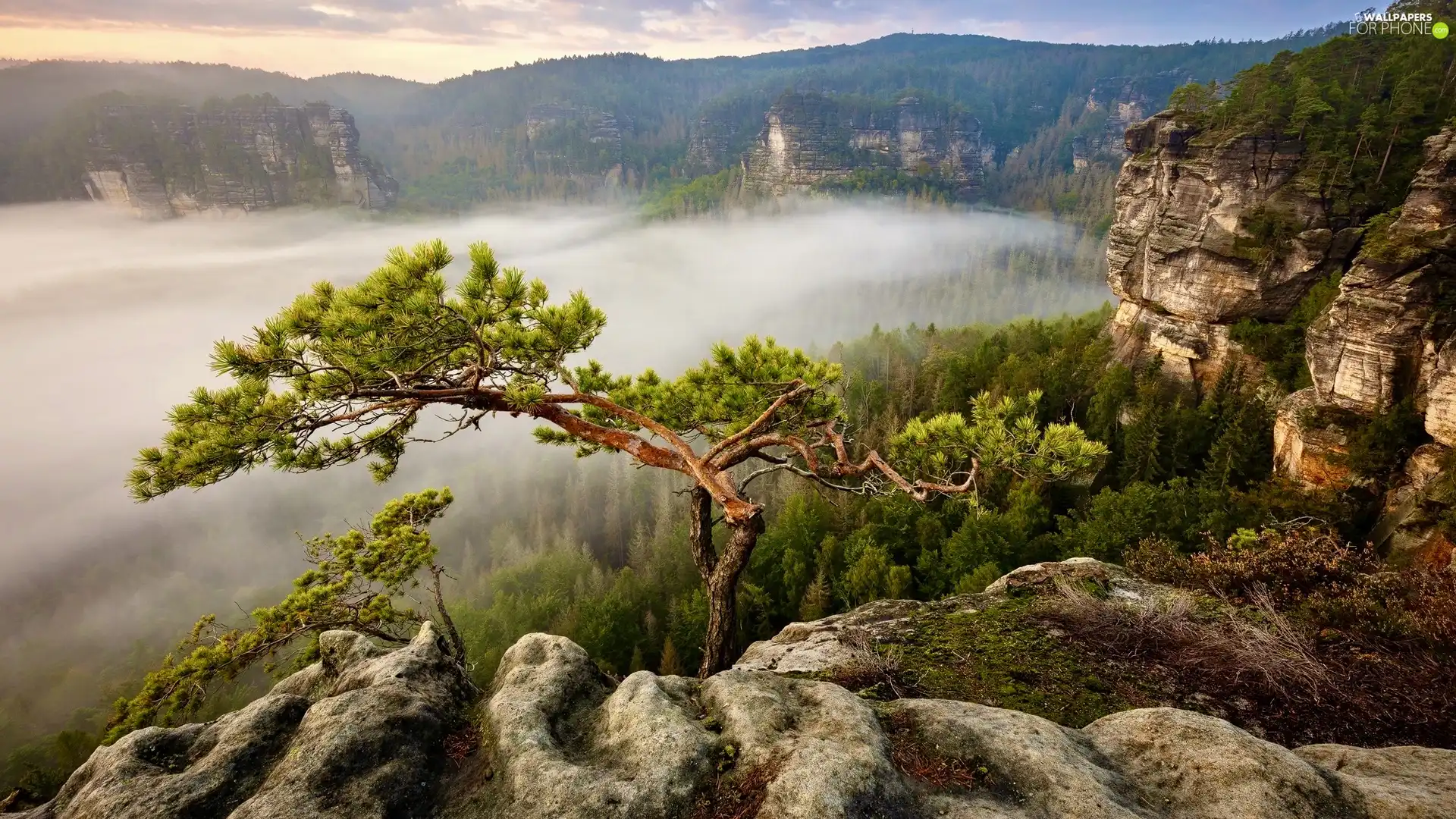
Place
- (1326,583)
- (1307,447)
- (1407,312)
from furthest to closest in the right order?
(1307,447) → (1407,312) → (1326,583)

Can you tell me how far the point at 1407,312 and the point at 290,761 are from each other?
34197 mm

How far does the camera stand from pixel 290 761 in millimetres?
3965

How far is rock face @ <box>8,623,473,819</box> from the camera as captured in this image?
3.71 metres

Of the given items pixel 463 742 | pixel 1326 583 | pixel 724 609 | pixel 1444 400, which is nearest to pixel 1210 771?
pixel 724 609

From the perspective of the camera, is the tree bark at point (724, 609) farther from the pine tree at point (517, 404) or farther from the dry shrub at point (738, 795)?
the dry shrub at point (738, 795)

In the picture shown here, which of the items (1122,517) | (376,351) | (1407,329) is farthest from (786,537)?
(376,351)

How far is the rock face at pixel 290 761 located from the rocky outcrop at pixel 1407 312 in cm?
3106

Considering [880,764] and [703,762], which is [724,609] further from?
[880,764]

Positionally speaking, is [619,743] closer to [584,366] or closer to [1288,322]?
[584,366]

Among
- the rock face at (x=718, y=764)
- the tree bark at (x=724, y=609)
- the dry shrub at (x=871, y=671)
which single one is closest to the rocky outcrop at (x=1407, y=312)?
the dry shrub at (x=871, y=671)

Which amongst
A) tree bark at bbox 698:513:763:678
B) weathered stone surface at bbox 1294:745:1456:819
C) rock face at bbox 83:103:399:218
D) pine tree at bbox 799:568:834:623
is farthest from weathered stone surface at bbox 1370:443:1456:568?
rock face at bbox 83:103:399:218

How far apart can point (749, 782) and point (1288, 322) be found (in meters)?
43.9

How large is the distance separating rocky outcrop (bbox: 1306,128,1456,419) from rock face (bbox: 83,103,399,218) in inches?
9340

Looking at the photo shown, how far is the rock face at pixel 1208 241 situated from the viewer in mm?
32681
